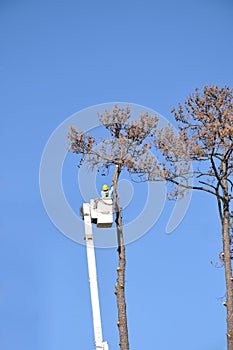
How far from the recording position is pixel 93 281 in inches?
420

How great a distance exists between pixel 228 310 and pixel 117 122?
3535mm

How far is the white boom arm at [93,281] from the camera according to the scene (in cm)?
1046

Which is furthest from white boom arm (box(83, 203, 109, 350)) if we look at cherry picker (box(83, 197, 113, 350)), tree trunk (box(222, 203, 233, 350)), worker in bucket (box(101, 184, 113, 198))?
tree trunk (box(222, 203, 233, 350))

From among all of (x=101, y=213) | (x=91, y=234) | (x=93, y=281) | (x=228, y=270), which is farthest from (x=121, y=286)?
(x=228, y=270)

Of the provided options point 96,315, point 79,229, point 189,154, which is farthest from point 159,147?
point 96,315

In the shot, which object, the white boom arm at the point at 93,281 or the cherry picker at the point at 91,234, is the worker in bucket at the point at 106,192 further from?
the white boom arm at the point at 93,281

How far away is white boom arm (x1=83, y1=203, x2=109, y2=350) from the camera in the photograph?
10.5 m

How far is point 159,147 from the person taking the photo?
40.6 feet

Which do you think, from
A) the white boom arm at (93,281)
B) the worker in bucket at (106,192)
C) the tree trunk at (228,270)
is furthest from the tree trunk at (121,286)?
the tree trunk at (228,270)

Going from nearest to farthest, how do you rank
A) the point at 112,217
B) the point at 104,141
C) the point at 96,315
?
1. the point at 96,315
2. the point at 112,217
3. the point at 104,141

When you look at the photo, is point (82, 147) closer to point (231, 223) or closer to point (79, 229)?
point (79, 229)

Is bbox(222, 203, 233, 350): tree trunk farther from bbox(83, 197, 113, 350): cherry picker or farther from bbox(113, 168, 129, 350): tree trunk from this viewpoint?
bbox(83, 197, 113, 350): cherry picker

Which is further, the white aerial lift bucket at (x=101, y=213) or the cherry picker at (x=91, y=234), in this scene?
the white aerial lift bucket at (x=101, y=213)

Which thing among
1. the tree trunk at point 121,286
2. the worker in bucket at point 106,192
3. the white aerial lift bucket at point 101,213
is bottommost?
the tree trunk at point 121,286
